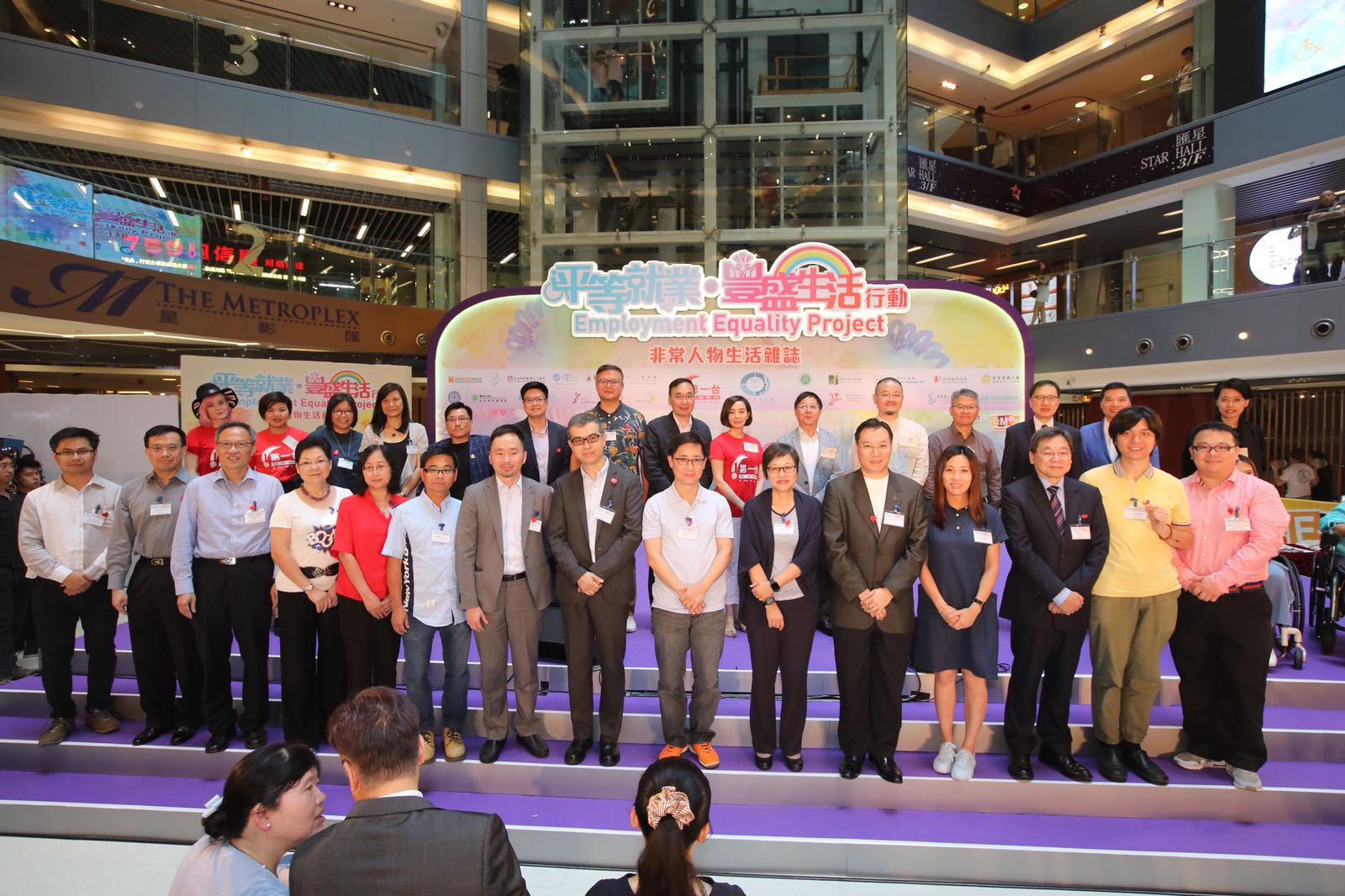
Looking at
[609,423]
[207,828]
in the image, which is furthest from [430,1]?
[207,828]

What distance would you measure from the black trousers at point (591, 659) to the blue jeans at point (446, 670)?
1.70 feet

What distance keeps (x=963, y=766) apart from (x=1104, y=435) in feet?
8.15

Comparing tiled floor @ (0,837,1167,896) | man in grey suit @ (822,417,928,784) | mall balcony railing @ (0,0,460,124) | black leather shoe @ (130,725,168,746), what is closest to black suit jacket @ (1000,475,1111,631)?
man in grey suit @ (822,417,928,784)

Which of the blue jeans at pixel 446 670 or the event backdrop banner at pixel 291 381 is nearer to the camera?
the blue jeans at pixel 446 670

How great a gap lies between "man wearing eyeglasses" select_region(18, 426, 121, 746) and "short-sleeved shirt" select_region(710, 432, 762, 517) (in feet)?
10.8

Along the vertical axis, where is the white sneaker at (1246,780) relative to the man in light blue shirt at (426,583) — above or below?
below

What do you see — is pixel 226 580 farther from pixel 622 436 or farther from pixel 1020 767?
pixel 1020 767

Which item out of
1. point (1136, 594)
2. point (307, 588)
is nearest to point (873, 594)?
point (1136, 594)

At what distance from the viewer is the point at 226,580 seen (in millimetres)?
3389

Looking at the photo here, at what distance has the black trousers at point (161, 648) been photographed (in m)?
→ 3.48

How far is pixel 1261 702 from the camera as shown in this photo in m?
3.02

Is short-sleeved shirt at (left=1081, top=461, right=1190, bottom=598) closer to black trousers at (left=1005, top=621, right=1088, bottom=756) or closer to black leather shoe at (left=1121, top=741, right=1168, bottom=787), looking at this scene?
black trousers at (left=1005, top=621, right=1088, bottom=756)

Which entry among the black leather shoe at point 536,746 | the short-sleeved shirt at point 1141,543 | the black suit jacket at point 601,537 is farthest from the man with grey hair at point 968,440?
the black leather shoe at point 536,746

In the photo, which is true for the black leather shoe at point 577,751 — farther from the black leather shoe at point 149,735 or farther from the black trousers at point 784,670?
the black leather shoe at point 149,735
